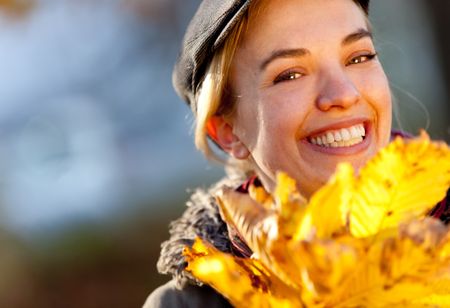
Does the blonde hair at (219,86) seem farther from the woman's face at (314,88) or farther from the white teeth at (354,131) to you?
the white teeth at (354,131)

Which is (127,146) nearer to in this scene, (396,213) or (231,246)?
(231,246)

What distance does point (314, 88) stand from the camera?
1442mm

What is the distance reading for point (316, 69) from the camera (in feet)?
4.78

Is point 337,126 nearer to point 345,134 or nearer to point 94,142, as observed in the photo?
point 345,134

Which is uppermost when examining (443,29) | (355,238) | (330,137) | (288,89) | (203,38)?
(443,29)

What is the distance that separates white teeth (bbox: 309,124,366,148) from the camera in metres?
1.43

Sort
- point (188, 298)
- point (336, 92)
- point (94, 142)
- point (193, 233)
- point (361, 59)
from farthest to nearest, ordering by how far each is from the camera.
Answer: point (94, 142), point (193, 233), point (188, 298), point (361, 59), point (336, 92)

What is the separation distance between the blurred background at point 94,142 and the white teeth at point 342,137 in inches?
132

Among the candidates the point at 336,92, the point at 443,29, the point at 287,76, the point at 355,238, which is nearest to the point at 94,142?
the point at 443,29

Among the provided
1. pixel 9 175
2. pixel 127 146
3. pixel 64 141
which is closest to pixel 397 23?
pixel 127 146

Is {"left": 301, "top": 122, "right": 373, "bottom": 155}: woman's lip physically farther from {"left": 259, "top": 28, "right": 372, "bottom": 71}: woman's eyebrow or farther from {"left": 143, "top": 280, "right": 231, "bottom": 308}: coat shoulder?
{"left": 143, "top": 280, "right": 231, "bottom": 308}: coat shoulder

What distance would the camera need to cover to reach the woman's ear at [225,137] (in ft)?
5.71

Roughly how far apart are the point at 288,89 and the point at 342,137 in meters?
0.14

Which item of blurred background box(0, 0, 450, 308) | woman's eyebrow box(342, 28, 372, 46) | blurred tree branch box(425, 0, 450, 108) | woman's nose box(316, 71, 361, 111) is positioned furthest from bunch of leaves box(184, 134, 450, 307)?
blurred background box(0, 0, 450, 308)
